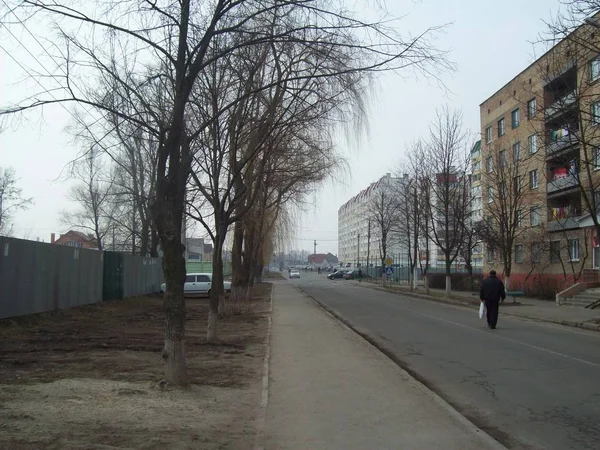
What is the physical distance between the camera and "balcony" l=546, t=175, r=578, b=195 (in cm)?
2783

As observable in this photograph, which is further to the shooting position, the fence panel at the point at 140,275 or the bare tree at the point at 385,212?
the bare tree at the point at 385,212

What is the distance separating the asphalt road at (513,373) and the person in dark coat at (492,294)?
395 mm

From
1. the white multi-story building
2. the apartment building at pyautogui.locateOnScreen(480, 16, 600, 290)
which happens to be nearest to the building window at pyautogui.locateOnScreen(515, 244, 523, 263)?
the apartment building at pyautogui.locateOnScreen(480, 16, 600, 290)

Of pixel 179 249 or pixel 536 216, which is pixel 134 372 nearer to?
pixel 179 249

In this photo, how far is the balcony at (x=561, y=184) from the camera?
27.8 meters

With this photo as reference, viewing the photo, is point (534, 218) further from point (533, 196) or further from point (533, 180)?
point (533, 180)

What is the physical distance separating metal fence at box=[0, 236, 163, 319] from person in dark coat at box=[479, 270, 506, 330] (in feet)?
41.0

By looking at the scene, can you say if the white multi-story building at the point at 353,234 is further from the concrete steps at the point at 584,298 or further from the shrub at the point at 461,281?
the concrete steps at the point at 584,298

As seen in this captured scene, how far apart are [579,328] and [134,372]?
46.5ft

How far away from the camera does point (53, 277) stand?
16.5 m

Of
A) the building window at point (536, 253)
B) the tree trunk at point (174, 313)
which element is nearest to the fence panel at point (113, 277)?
the tree trunk at point (174, 313)

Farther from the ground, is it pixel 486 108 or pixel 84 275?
pixel 486 108

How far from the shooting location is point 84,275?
19.7 m

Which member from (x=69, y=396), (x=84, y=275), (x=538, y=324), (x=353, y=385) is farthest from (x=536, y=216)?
(x=69, y=396)
